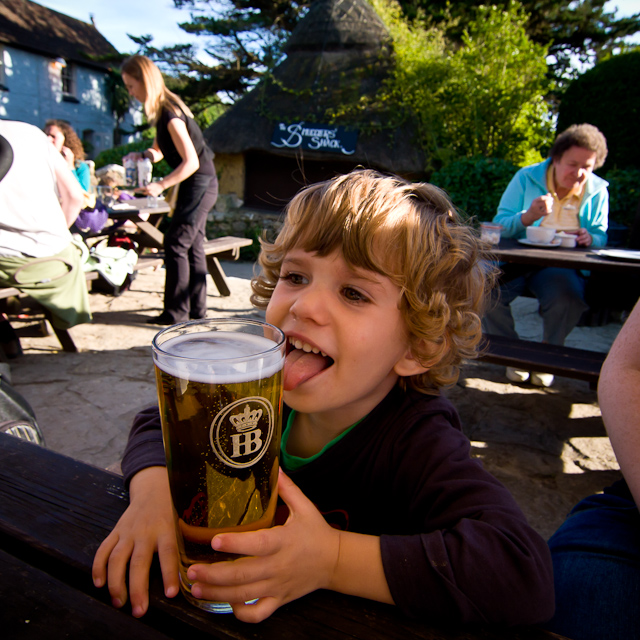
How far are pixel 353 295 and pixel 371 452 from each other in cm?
34

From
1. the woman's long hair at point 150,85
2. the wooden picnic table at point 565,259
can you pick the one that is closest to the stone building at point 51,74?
the woman's long hair at point 150,85

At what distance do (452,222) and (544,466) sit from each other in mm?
2098

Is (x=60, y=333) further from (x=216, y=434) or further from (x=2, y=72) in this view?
(x=2, y=72)

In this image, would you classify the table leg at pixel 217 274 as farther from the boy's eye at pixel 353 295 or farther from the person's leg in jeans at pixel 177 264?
the boy's eye at pixel 353 295

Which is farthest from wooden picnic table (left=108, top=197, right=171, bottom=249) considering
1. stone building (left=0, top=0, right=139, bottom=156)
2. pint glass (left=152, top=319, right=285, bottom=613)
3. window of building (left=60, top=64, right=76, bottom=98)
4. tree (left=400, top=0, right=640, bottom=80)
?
window of building (left=60, top=64, right=76, bottom=98)

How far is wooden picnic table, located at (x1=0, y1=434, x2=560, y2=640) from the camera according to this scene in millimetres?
598

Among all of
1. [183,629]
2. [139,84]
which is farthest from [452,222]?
[139,84]

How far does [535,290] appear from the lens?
3.92 metres

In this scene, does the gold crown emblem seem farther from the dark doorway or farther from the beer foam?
the dark doorway

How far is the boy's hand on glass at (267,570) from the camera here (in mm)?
606

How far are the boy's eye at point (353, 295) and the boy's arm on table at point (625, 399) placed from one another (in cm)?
60

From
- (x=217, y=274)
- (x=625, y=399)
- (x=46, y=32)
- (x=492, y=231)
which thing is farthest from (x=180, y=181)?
(x=46, y=32)

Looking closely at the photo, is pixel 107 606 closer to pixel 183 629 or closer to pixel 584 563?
pixel 183 629

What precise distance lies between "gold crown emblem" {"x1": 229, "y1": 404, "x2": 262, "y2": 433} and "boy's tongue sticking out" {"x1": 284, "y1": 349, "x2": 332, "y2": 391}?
399mm
